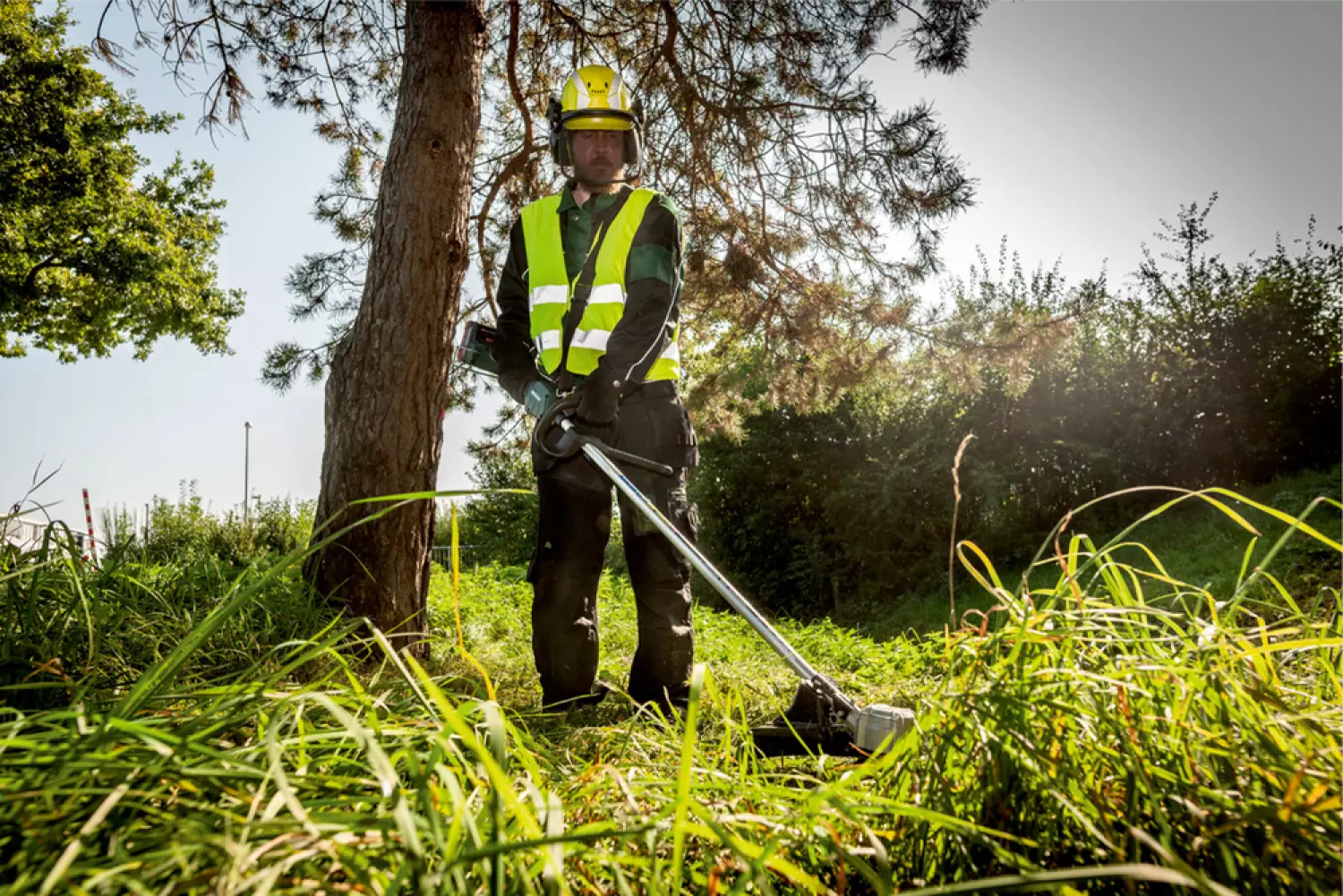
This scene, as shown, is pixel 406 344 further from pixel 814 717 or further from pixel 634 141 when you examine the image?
pixel 814 717

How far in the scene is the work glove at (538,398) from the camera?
286cm

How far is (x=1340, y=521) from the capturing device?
→ 750cm

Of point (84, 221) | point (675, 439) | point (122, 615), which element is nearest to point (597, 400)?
point (675, 439)

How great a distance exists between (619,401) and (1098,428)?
9.68 meters

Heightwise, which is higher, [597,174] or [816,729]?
[597,174]

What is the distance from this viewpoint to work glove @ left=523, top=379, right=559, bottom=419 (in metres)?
2.86

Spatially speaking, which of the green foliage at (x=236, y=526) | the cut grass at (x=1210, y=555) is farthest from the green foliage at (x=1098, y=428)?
the green foliage at (x=236, y=526)

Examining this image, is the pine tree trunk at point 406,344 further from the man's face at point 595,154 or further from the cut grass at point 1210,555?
the cut grass at point 1210,555

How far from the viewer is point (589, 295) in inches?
118

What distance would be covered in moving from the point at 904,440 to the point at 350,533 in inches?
380

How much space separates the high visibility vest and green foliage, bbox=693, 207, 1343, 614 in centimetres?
641

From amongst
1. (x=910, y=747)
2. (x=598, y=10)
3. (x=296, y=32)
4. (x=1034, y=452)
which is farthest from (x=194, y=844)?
(x=1034, y=452)

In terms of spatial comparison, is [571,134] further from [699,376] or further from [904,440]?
[904,440]

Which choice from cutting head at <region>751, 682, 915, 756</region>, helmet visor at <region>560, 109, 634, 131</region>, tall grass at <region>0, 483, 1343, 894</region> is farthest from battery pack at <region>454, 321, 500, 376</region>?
tall grass at <region>0, 483, 1343, 894</region>
